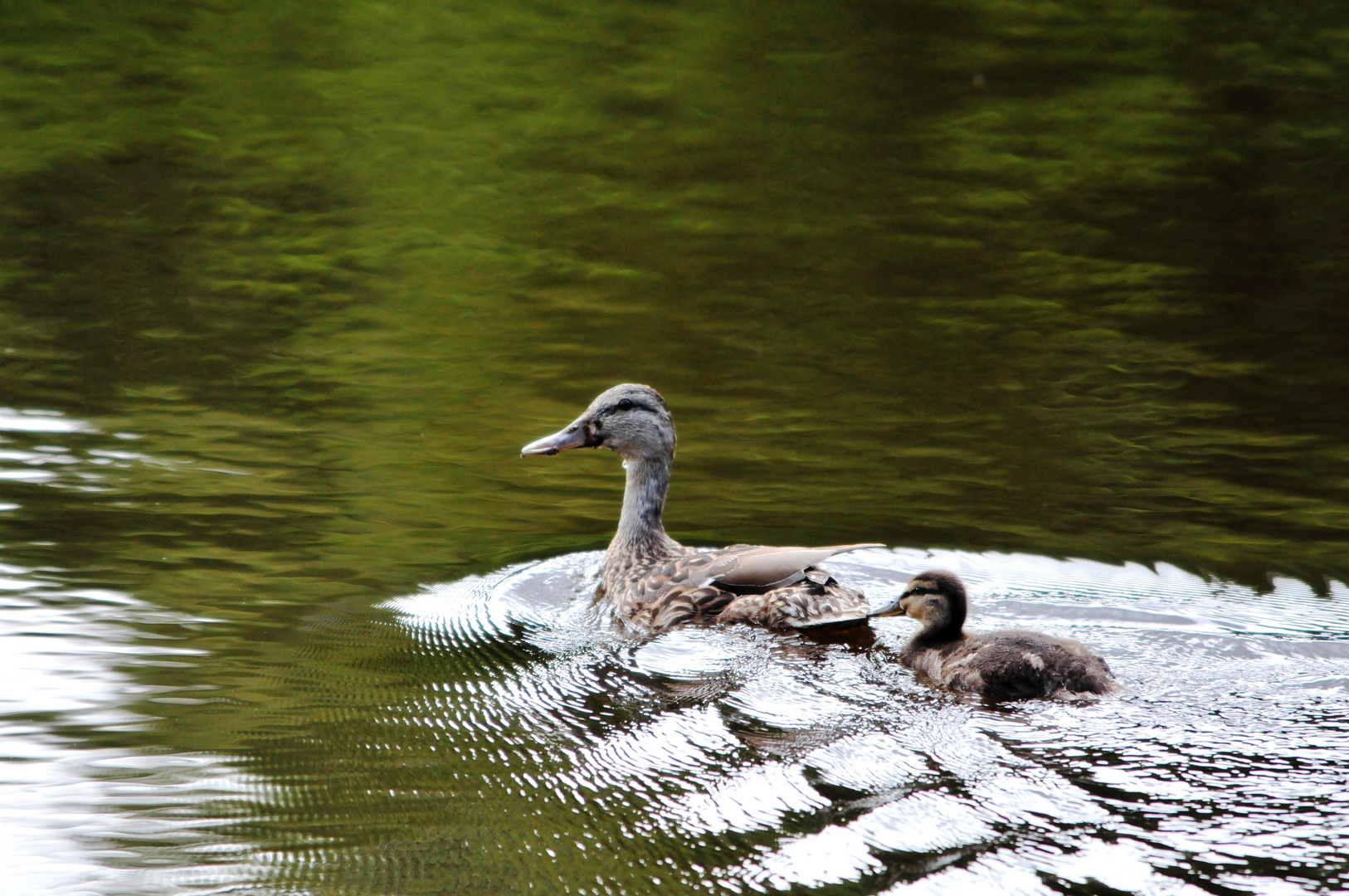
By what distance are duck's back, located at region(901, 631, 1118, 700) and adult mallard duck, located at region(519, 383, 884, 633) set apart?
2.20 feet

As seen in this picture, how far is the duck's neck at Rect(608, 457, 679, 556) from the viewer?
6.33 metres

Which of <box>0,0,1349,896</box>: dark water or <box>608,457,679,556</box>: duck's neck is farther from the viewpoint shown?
<box>608,457,679,556</box>: duck's neck

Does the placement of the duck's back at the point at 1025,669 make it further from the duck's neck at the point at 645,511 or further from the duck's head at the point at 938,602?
the duck's neck at the point at 645,511

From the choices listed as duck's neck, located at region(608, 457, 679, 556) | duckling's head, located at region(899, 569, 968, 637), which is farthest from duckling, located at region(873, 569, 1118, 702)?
duck's neck, located at region(608, 457, 679, 556)

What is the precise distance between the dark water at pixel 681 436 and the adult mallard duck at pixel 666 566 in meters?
0.21

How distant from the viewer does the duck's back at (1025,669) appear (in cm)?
471

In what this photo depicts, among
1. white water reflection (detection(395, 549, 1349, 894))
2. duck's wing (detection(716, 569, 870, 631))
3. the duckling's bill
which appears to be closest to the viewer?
white water reflection (detection(395, 549, 1349, 894))

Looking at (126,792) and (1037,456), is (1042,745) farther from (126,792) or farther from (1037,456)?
(1037,456)

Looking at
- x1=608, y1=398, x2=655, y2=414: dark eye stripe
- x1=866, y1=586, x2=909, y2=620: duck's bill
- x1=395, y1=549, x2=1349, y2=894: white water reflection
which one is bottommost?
x1=395, y1=549, x2=1349, y2=894: white water reflection

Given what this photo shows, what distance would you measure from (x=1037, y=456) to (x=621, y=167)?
6.98 metres

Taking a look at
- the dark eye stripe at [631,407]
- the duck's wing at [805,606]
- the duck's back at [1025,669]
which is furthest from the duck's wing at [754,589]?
the dark eye stripe at [631,407]

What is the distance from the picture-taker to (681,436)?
7.97 metres

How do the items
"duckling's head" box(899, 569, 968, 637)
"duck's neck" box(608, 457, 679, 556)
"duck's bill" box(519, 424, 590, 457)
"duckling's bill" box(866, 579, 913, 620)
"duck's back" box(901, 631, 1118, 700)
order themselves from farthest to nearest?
"duck's bill" box(519, 424, 590, 457)
"duck's neck" box(608, 457, 679, 556)
"duckling's bill" box(866, 579, 913, 620)
"duckling's head" box(899, 569, 968, 637)
"duck's back" box(901, 631, 1118, 700)

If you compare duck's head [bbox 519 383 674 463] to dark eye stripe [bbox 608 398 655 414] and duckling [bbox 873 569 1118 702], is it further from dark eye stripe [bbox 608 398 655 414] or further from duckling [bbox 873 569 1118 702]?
duckling [bbox 873 569 1118 702]
